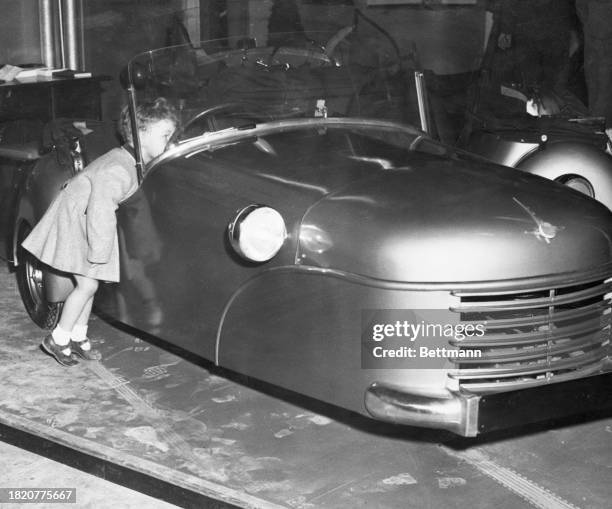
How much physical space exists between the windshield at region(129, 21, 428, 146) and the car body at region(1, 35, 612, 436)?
0.04 feet

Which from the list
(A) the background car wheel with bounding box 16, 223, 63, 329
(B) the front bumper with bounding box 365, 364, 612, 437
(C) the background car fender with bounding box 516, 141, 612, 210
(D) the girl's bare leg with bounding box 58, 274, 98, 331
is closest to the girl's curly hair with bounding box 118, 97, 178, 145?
(D) the girl's bare leg with bounding box 58, 274, 98, 331

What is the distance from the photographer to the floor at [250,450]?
3.51 metres

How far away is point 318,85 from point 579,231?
151cm

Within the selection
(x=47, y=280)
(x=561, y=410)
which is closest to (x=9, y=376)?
(x=47, y=280)

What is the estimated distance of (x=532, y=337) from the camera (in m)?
3.39

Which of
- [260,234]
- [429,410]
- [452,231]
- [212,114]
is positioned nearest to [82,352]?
[212,114]

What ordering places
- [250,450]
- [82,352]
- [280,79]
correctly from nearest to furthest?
1. [250,450]
2. [280,79]
3. [82,352]

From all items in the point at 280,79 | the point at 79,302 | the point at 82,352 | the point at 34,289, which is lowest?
the point at 82,352

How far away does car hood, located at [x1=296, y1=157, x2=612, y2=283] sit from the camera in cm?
332

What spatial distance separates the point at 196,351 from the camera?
13.1ft

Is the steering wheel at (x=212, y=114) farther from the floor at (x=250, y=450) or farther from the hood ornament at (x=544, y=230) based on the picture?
the hood ornament at (x=544, y=230)

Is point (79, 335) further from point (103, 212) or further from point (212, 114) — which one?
point (212, 114)

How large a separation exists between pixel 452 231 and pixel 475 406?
63 centimetres

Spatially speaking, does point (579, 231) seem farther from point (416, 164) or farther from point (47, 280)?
point (47, 280)
